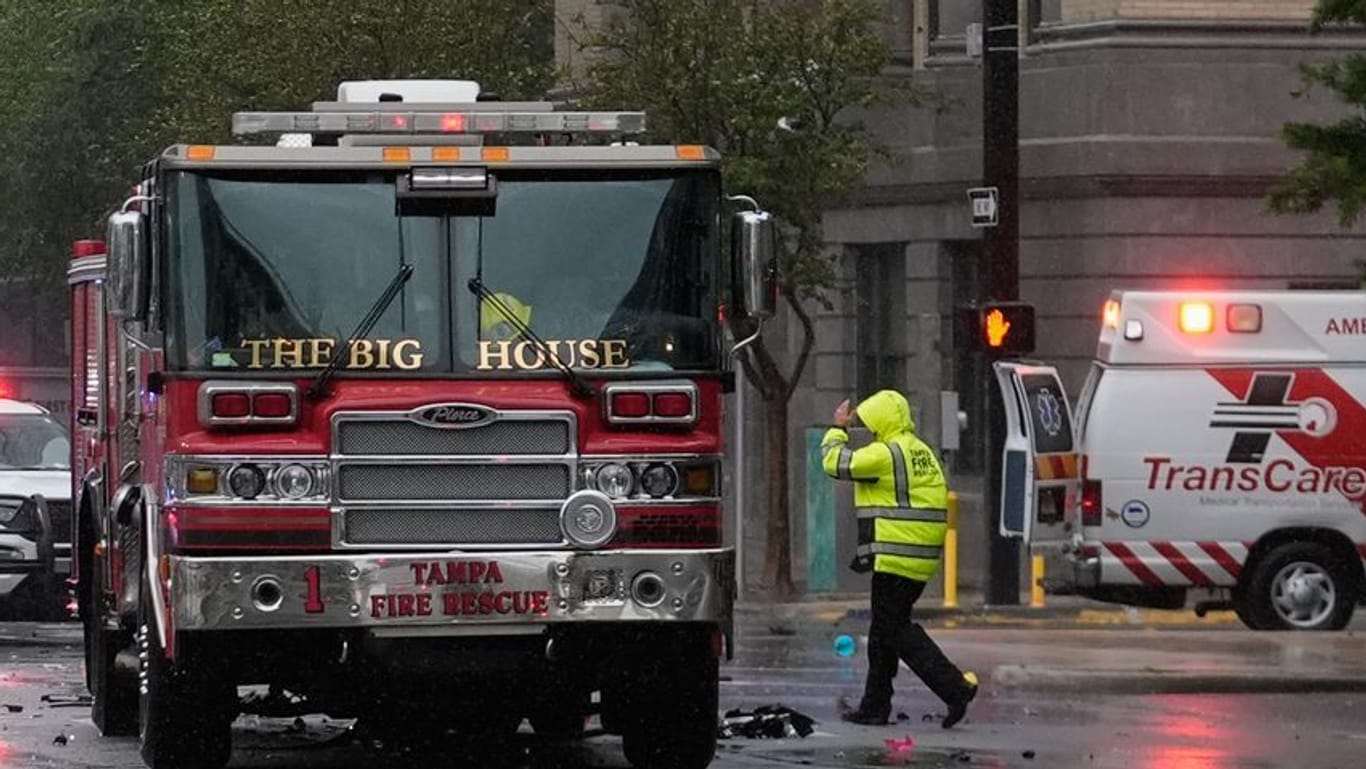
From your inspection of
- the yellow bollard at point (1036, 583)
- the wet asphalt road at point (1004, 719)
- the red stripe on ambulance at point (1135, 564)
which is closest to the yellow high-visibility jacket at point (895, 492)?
the wet asphalt road at point (1004, 719)

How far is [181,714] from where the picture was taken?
12891 mm

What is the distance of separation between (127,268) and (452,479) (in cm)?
145

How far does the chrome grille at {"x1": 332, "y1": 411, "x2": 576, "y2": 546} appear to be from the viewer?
1213 centimetres

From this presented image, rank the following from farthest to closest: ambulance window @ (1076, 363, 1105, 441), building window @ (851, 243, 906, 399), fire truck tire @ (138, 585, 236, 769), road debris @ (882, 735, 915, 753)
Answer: building window @ (851, 243, 906, 399)
ambulance window @ (1076, 363, 1105, 441)
road debris @ (882, 735, 915, 753)
fire truck tire @ (138, 585, 236, 769)

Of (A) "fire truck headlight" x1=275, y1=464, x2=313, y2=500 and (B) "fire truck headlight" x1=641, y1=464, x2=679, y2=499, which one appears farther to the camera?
(B) "fire truck headlight" x1=641, y1=464, x2=679, y2=499

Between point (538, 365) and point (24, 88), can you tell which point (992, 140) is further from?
point (24, 88)

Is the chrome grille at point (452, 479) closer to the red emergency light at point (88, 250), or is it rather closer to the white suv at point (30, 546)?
the red emergency light at point (88, 250)

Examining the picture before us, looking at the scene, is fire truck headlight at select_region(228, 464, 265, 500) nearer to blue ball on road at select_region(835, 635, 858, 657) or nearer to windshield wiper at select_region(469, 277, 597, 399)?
windshield wiper at select_region(469, 277, 597, 399)

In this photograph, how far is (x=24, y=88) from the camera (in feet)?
145

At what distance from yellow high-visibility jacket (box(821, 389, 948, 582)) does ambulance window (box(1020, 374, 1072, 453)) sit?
5725 millimetres

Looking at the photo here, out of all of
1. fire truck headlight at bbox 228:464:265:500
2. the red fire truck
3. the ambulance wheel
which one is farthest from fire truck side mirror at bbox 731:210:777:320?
the ambulance wheel

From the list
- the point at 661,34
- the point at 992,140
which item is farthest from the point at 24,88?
the point at 992,140

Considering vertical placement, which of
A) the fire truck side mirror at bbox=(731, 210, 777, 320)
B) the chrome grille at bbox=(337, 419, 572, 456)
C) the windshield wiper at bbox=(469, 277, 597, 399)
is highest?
the fire truck side mirror at bbox=(731, 210, 777, 320)

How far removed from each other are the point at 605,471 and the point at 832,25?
16.6m
